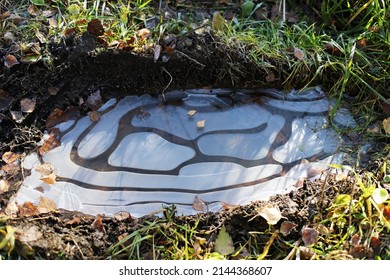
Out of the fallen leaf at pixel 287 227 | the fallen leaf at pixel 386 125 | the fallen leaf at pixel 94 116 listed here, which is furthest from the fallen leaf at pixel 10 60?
the fallen leaf at pixel 386 125

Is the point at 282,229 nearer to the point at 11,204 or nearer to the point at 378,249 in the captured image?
the point at 378,249

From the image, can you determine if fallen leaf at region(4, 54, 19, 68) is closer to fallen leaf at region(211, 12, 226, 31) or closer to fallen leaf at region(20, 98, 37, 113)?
fallen leaf at region(20, 98, 37, 113)

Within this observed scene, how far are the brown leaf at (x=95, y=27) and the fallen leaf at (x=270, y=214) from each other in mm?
1077

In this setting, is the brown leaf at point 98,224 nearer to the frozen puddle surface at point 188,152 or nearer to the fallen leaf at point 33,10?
the frozen puddle surface at point 188,152

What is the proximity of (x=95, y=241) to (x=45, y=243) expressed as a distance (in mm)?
185

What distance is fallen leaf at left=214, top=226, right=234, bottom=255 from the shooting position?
195 centimetres

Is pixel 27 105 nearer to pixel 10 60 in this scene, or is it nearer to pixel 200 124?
pixel 10 60

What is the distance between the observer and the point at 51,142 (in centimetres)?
226

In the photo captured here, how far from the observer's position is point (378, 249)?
6.34 feet

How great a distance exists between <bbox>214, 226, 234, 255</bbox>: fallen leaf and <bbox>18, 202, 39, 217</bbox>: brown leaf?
710mm

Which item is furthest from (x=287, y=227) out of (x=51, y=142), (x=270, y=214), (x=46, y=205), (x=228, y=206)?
(x=51, y=142)

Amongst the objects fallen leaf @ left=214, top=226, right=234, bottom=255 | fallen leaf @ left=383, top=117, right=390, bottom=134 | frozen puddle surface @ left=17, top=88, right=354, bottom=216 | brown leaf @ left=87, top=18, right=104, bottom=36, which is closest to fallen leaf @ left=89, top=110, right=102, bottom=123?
frozen puddle surface @ left=17, top=88, right=354, bottom=216

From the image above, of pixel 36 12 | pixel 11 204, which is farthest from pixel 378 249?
pixel 36 12

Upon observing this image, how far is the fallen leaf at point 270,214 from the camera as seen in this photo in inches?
76.8
